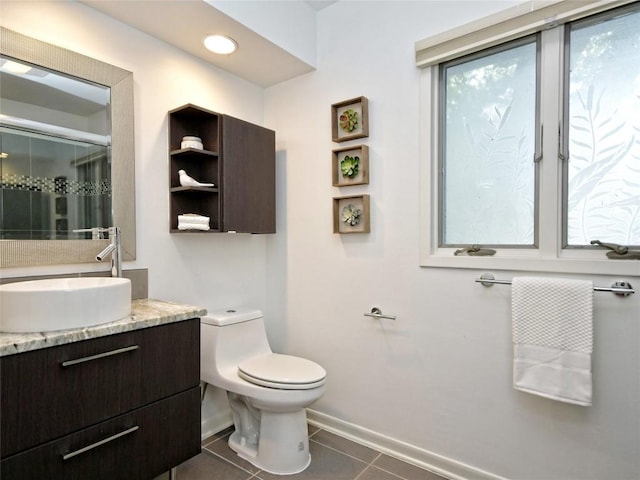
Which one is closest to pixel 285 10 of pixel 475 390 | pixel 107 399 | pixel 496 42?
pixel 496 42

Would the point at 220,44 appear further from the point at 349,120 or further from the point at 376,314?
the point at 376,314

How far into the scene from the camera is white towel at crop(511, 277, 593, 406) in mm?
1390

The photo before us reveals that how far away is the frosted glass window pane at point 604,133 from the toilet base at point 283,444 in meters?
1.50

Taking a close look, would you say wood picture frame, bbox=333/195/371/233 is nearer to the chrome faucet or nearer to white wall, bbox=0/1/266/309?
white wall, bbox=0/1/266/309

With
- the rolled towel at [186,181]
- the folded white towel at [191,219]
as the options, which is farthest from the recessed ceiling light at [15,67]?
the folded white towel at [191,219]

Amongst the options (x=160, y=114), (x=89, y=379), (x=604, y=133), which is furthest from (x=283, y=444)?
(x=604, y=133)

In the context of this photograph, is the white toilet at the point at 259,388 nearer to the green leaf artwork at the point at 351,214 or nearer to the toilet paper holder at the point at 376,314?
the toilet paper holder at the point at 376,314

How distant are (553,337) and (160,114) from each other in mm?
2085

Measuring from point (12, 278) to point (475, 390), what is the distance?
2010 millimetres

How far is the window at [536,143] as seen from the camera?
57.0 inches

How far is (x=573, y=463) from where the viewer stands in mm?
1490

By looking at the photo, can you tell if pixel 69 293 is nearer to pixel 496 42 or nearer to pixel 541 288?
pixel 541 288

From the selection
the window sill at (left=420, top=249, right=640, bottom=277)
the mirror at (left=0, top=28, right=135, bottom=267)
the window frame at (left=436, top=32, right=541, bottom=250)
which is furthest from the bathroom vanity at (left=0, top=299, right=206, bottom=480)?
the window frame at (left=436, top=32, right=541, bottom=250)

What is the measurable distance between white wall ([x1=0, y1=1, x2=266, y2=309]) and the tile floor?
801mm
